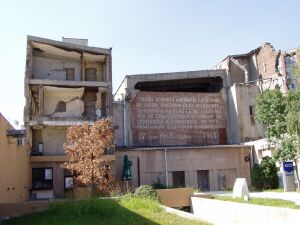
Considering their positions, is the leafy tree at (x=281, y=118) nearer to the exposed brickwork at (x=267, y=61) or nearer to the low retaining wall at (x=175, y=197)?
the low retaining wall at (x=175, y=197)

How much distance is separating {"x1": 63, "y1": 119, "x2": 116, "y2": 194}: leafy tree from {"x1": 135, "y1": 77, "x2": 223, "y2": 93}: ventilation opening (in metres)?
11.9

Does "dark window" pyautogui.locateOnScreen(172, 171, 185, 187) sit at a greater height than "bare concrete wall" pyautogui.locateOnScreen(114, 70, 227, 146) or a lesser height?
lesser

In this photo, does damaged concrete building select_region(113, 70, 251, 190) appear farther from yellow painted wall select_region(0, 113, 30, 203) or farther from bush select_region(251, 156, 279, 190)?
yellow painted wall select_region(0, 113, 30, 203)

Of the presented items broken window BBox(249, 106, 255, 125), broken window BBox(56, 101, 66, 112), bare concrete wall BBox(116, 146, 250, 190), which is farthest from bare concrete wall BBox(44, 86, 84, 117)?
broken window BBox(249, 106, 255, 125)

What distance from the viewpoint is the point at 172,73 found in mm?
36500

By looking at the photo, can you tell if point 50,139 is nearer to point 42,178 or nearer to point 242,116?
point 42,178

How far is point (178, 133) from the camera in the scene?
34.7 metres

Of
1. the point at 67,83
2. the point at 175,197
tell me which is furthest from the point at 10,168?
the point at 67,83

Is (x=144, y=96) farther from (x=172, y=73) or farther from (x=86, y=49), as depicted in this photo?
(x=86, y=49)

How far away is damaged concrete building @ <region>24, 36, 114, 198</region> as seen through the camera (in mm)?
→ 29250

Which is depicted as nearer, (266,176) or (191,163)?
(266,176)

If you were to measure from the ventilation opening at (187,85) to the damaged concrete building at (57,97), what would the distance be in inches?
215

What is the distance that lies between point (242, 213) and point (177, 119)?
69.4 feet

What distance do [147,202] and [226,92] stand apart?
2183cm
